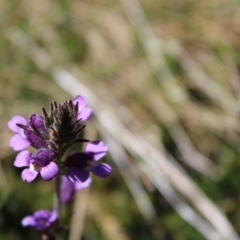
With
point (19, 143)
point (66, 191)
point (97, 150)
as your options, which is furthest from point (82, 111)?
point (66, 191)

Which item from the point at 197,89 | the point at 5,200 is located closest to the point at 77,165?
the point at 5,200

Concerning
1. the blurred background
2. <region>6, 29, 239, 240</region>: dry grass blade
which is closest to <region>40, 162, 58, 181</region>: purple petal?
the blurred background

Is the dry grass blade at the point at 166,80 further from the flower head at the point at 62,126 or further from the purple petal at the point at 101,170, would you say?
the flower head at the point at 62,126

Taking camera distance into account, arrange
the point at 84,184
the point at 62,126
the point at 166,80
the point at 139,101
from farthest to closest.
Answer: the point at 166,80 < the point at 139,101 < the point at 84,184 < the point at 62,126

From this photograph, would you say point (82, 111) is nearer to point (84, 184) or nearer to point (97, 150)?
point (97, 150)

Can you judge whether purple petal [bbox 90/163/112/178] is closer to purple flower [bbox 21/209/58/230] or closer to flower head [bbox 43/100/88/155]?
flower head [bbox 43/100/88/155]
